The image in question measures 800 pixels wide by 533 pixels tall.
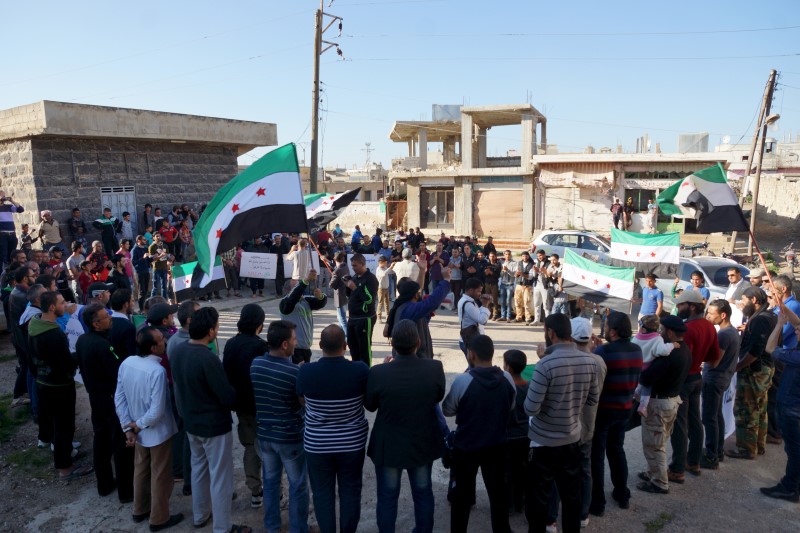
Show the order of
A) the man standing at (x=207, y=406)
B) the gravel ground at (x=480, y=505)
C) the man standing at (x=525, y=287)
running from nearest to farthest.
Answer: the man standing at (x=207, y=406)
the gravel ground at (x=480, y=505)
the man standing at (x=525, y=287)

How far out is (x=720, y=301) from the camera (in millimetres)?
5594

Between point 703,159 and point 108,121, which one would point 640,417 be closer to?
point 108,121

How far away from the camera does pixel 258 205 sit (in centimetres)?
624

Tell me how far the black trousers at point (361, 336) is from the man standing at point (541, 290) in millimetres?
4948

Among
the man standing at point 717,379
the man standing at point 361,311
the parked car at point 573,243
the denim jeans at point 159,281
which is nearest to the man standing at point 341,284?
the man standing at point 361,311

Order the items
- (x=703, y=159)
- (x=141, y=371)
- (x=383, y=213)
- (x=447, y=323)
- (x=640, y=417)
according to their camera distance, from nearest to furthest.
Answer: (x=141, y=371), (x=640, y=417), (x=447, y=323), (x=703, y=159), (x=383, y=213)

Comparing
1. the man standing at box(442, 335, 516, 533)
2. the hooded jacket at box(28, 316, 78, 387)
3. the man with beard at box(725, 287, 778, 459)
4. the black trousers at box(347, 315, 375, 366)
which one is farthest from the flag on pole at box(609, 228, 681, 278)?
the hooded jacket at box(28, 316, 78, 387)

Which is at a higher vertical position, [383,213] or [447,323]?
[383,213]

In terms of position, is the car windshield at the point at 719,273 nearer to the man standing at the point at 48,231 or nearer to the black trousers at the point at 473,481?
the black trousers at the point at 473,481

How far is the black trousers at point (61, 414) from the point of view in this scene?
17.9 feet

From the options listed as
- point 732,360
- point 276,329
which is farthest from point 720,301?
point 276,329

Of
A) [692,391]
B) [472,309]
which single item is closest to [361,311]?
[472,309]

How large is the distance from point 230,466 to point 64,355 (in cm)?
213

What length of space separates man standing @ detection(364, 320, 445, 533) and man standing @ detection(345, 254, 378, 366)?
3462 mm
